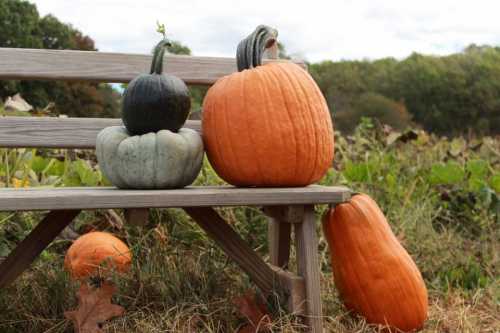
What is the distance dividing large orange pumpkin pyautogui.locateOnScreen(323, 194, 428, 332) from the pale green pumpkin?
539 millimetres

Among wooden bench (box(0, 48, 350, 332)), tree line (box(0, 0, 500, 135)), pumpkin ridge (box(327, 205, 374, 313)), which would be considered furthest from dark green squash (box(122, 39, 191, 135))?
tree line (box(0, 0, 500, 135))

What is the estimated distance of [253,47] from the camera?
2176 millimetres

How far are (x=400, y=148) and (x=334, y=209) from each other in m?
2.55

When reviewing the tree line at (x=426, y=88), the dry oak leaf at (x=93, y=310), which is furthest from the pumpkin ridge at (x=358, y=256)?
the tree line at (x=426, y=88)

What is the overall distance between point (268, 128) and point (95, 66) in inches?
39.9

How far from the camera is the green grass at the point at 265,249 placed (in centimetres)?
218

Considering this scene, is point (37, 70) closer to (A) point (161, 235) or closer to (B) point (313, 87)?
(A) point (161, 235)

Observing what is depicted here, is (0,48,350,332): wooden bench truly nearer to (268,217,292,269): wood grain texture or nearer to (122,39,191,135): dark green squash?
(268,217,292,269): wood grain texture

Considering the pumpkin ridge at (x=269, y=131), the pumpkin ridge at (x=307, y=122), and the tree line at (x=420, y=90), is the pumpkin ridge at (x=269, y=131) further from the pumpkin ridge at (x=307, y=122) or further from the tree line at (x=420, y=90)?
the tree line at (x=420, y=90)

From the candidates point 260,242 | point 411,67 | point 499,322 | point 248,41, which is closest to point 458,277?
point 499,322

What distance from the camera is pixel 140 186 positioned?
6.42ft

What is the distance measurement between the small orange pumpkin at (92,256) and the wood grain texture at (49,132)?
1.22ft

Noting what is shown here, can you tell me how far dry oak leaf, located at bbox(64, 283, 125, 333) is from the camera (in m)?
2.01

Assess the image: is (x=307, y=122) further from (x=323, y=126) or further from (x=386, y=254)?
(x=386, y=254)
